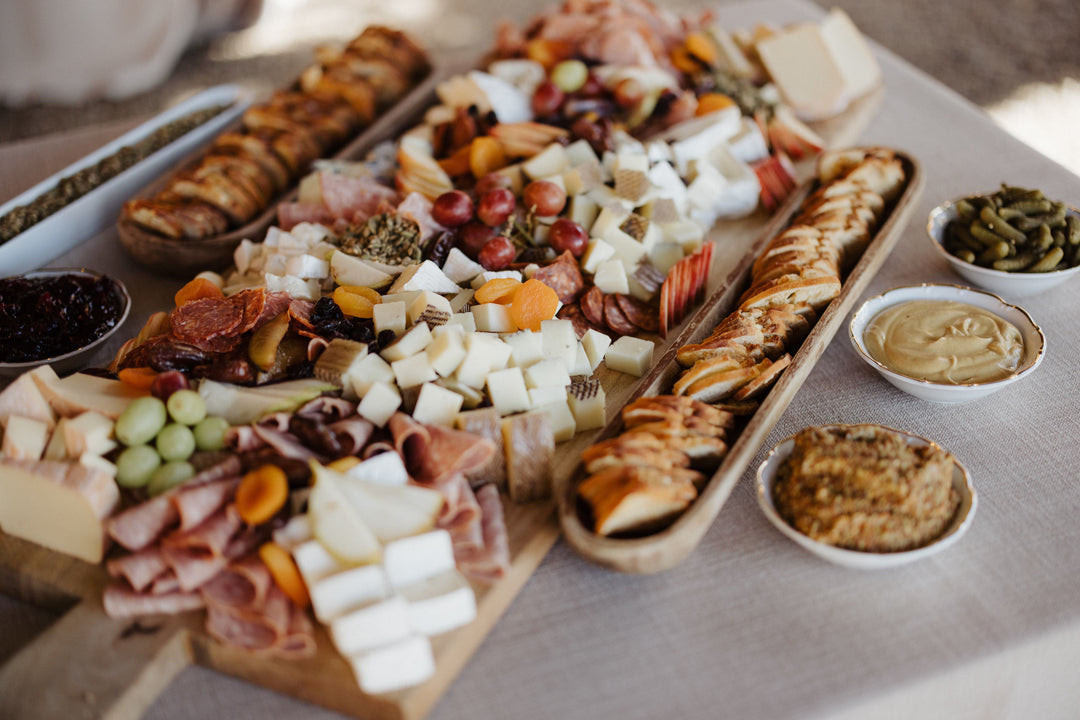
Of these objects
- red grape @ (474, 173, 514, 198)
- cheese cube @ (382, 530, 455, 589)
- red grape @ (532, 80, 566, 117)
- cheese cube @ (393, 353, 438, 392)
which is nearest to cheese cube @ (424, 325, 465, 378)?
cheese cube @ (393, 353, 438, 392)

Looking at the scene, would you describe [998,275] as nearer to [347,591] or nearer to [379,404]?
[379,404]

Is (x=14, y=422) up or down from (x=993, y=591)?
up

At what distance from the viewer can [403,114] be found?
2.68 m

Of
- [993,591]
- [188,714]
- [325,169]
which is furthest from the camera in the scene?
[325,169]

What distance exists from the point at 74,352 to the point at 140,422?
0.55 meters

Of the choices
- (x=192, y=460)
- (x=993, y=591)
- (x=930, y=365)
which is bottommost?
(x=993, y=591)

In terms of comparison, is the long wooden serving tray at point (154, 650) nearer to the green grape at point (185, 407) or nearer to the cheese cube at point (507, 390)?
the cheese cube at point (507, 390)

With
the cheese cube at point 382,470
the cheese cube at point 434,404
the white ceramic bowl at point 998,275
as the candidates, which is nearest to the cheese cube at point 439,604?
the cheese cube at point 382,470

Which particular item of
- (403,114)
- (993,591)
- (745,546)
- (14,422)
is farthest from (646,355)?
(403,114)

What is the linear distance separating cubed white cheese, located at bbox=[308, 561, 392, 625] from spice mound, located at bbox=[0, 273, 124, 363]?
102 centimetres

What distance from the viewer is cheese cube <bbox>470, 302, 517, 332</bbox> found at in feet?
5.41

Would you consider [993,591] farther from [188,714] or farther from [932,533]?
[188,714]

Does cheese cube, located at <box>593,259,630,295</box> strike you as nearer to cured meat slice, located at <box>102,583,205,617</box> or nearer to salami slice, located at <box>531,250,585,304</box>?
salami slice, located at <box>531,250,585,304</box>

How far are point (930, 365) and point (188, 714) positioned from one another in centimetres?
147
